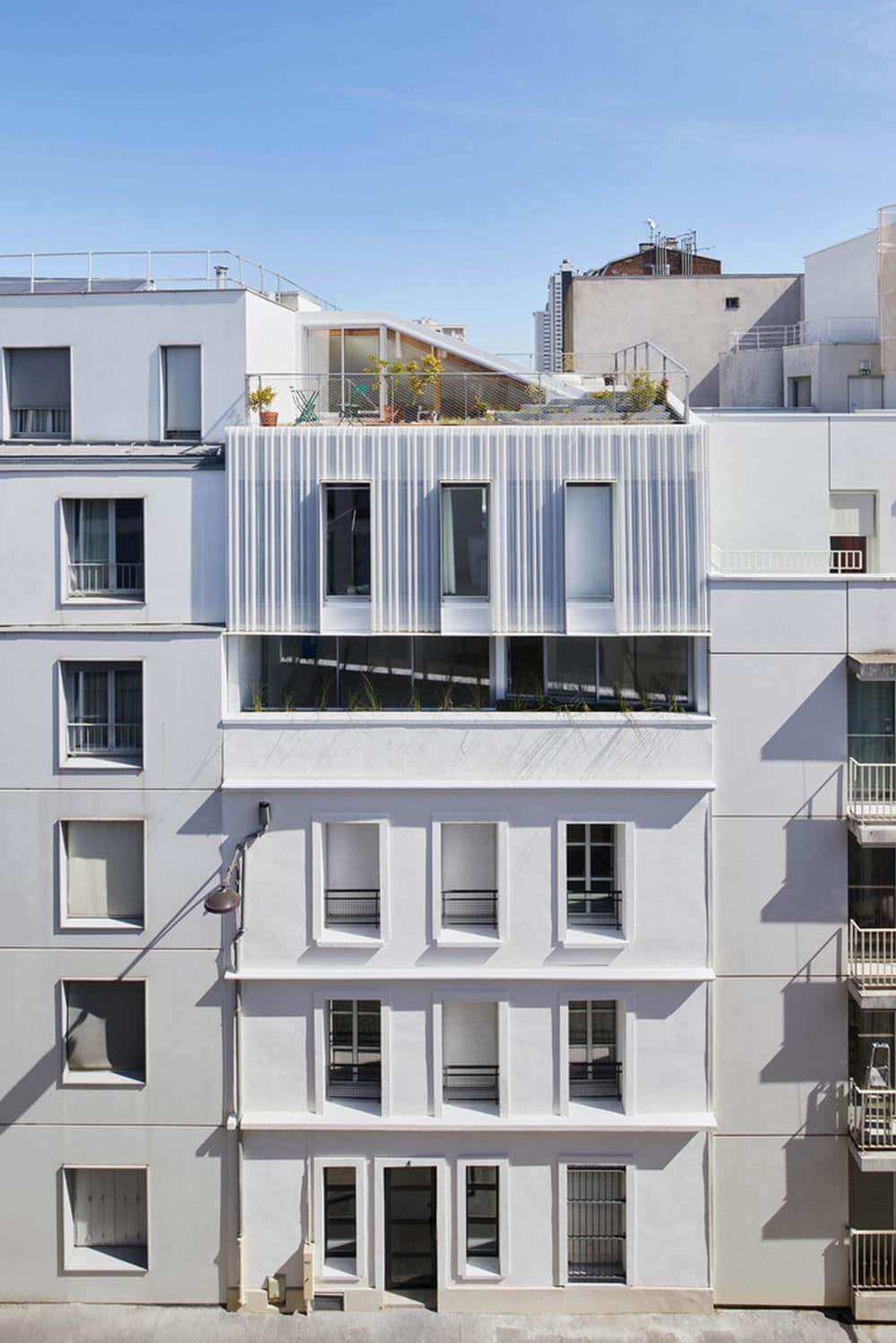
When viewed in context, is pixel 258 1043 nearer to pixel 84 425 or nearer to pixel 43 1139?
pixel 43 1139

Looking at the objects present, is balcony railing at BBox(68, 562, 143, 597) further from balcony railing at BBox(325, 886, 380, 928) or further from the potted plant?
balcony railing at BBox(325, 886, 380, 928)

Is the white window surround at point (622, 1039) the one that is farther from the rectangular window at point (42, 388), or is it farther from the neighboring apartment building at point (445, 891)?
the rectangular window at point (42, 388)

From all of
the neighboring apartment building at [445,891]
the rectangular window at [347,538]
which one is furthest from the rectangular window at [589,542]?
the rectangular window at [347,538]

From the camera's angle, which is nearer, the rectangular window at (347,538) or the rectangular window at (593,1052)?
the rectangular window at (347,538)

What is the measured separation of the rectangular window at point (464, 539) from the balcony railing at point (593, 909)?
5333 millimetres

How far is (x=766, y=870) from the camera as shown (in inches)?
775

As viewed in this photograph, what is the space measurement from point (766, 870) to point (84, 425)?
45.9 feet

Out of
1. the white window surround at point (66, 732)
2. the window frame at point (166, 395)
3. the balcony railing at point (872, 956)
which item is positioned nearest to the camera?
the balcony railing at point (872, 956)

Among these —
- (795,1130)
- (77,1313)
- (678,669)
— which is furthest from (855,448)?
(77,1313)

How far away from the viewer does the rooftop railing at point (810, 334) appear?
30500mm

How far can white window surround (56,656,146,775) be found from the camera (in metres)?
19.8

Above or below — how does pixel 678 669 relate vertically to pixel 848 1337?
above

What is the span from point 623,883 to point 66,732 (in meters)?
9.64

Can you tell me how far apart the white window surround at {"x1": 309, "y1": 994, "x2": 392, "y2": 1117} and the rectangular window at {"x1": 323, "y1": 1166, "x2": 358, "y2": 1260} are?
517 millimetres
